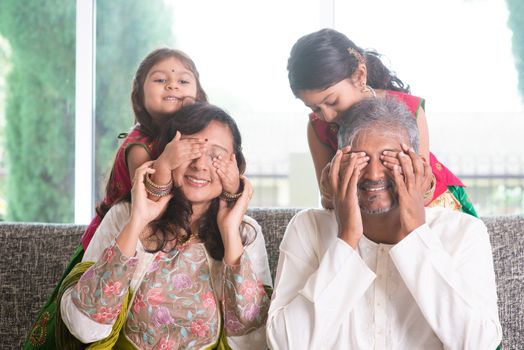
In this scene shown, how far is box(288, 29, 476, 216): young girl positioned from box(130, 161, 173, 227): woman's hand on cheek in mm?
464

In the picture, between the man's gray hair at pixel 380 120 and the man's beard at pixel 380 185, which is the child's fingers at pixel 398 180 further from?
the man's gray hair at pixel 380 120

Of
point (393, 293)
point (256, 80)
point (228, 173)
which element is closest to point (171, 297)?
point (228, 173)

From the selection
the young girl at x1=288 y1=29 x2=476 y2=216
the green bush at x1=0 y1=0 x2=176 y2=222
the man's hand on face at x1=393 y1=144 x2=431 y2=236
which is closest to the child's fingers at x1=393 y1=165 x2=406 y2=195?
the man's hand on face at x1=393 y1=144 x2=431 y2=236

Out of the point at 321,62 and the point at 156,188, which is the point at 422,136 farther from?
the point at 156,188

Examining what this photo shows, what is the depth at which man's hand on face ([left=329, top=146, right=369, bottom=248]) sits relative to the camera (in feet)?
6.00

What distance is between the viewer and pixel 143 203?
193 centimetres

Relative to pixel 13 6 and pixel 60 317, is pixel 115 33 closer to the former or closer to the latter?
pixel 13 6

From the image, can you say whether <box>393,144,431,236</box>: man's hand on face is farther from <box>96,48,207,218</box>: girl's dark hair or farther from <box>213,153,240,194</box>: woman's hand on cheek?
<box>96,48,207,218</box>: girl's dark hair

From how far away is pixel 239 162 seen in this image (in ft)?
6.97

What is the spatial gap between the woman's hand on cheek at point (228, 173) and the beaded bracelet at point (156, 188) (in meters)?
0.14

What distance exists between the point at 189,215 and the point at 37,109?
2.86 metres

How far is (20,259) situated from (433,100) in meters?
2.56

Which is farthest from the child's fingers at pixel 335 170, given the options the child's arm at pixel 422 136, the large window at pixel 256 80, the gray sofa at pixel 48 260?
the large window at pixel 256 80

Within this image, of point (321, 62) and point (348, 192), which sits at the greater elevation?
point (321, 62)
